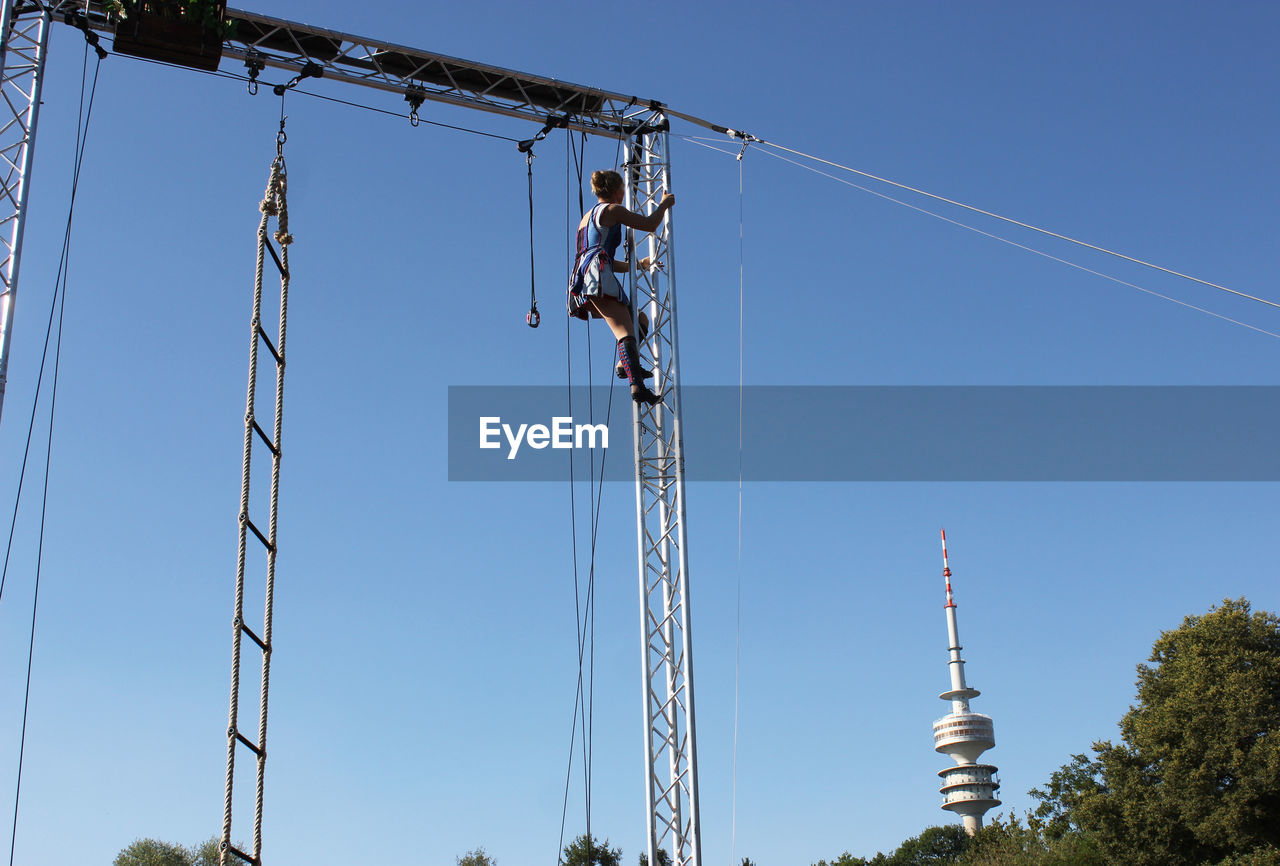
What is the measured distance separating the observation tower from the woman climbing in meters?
54.2

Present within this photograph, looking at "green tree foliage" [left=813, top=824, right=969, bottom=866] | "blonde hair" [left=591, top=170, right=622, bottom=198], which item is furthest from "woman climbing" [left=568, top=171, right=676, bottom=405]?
"green tree foliage" [left=813, top=824, right=969, bottom=866]

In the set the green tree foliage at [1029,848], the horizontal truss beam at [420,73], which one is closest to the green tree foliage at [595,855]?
the green tree foliage at [1029,848]

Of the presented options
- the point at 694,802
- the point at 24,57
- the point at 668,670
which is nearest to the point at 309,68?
the point at 24,57

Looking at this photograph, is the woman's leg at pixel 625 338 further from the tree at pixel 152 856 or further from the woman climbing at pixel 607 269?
the tree at pixel 152 856

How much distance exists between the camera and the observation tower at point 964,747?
59.9 metres

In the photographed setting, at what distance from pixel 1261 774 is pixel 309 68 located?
20232 mm

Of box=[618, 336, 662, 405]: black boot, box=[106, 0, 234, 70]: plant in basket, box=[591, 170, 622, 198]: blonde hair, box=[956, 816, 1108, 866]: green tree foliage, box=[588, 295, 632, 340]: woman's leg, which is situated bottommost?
box=[956, 816, 1108, 866]: green tree foliage

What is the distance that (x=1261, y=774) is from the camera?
2089 centimetres

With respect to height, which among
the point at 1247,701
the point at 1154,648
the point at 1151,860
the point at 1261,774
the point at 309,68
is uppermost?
the point at 309,68

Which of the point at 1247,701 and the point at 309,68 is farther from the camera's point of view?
the point at 1247,701

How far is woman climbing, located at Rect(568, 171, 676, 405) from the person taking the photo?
25.3ft

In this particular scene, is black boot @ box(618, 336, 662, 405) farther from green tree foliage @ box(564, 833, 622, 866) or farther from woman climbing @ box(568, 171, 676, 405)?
green tree foliage @ box(564, 833, 622, 866)

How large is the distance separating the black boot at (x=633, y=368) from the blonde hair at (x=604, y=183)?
974 millimetres

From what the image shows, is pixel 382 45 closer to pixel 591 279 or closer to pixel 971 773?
pixel 591 279
